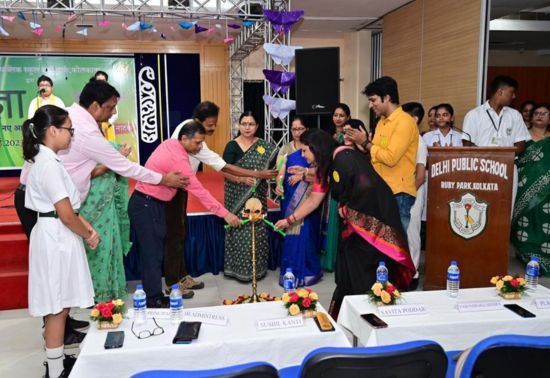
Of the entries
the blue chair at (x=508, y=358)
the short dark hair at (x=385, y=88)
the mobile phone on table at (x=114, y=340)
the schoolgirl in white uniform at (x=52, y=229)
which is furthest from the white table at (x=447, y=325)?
the short dark hair at (x=385, y=88)

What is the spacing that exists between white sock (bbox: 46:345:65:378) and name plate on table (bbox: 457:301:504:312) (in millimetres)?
1803

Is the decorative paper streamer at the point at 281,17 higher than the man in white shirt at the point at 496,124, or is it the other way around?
the decorative paper streamer at the point at 281,17

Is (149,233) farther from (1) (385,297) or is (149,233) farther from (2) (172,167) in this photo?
(1) (385,297)

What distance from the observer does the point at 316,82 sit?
484 centimetres

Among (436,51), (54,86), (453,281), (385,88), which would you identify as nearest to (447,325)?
(453,281)

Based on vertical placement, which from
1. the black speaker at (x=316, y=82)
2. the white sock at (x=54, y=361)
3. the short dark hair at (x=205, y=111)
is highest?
the black speaker at (x=316, y=82)

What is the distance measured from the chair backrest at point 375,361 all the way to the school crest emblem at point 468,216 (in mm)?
2349

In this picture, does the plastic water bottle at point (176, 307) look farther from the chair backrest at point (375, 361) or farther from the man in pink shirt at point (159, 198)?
the man in pink shirt at point (159, 198)

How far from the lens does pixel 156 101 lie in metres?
8.22

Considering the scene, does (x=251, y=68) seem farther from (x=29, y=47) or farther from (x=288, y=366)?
(x=288, y=366)

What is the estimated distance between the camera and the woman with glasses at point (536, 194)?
4.23 meters

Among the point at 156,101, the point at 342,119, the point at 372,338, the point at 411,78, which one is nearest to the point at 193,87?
the point at 156,101

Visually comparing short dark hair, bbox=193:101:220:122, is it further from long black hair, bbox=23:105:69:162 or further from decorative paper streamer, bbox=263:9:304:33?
decorative paper streamer, bbox=263:9:304:33

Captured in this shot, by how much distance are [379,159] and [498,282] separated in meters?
Result: 1.10
